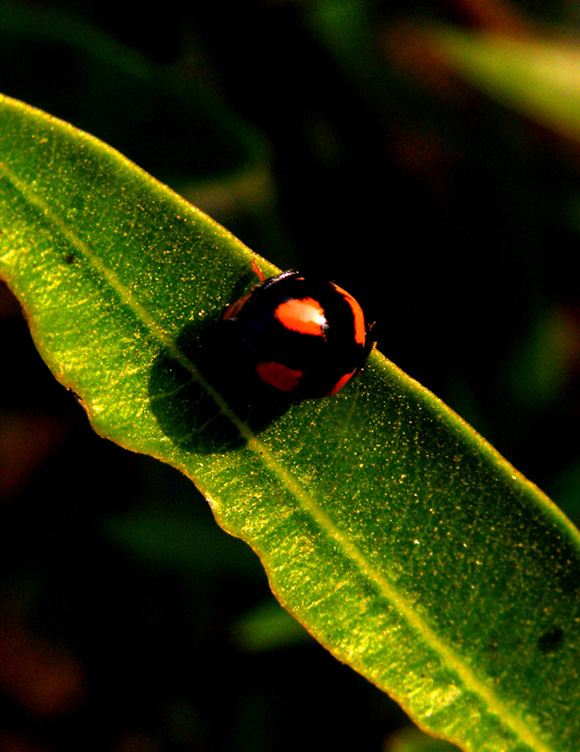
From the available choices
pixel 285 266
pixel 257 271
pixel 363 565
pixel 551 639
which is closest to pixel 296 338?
A: pixel 257 271

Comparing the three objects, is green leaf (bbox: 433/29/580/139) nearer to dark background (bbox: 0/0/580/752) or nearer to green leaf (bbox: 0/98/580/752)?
dark background (bbox: 0/0/580/752)

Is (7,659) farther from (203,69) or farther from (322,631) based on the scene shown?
(203,69)

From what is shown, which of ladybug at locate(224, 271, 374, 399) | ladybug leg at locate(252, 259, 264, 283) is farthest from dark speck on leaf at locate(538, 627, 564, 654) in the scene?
ladybug leg at locate(252, 259, 264, 283)

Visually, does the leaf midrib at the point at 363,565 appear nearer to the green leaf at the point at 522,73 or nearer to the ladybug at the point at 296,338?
the ladybug at the point at 296,338

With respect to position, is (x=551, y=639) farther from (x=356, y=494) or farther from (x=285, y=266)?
(x=285, y=266)

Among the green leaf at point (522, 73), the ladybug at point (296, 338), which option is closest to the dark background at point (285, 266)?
the green leaf at point (522, 73)
